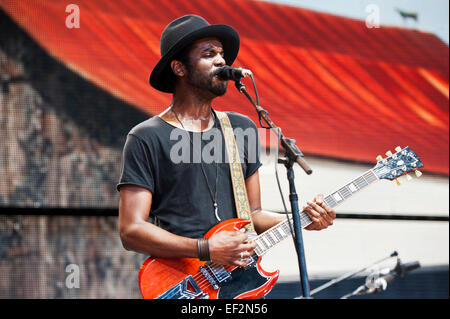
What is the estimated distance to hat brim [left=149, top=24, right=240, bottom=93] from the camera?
8.41 ft

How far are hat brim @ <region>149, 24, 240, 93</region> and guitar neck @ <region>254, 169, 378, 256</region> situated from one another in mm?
954

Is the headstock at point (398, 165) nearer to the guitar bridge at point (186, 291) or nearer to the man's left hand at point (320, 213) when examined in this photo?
the man's left hand at point (320, 213)

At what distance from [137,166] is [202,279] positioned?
2.06ft

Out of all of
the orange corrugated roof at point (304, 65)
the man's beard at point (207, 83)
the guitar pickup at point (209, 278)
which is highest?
the orange corrugated roof at point (304, 65)

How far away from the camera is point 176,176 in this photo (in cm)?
250

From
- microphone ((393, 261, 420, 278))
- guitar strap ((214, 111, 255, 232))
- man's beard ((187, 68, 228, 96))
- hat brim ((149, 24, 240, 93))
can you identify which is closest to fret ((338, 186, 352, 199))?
guitar strap ((214, 111, 255, 232))

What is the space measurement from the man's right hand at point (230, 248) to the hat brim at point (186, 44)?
36.5 inches

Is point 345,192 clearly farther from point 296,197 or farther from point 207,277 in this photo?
point 207,277

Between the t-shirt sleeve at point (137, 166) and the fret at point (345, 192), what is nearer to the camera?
→ the t-shirt sleeve at point (137, 166)

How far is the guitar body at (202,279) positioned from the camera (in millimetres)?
2367

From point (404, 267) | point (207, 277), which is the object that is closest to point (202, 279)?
point (207, 277)

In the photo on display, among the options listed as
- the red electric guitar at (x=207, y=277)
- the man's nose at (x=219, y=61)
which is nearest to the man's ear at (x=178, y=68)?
the man's nose at (x=219, y=61)

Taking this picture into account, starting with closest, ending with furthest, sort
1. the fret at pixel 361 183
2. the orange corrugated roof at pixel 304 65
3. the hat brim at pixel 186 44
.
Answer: the hat brim at pixel 186 44
the fret at pixel 361 183
the orange corrugated roof at pixel 304 65

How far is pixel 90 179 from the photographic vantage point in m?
3.87
